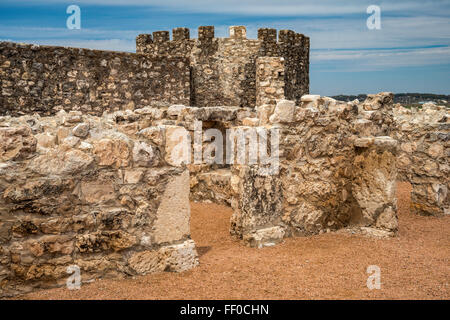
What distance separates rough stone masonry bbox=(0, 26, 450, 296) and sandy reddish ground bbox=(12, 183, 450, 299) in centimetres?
18

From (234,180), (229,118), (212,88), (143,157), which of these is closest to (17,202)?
(143,157)

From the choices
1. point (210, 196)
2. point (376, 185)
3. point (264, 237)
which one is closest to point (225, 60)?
point (210, 196)

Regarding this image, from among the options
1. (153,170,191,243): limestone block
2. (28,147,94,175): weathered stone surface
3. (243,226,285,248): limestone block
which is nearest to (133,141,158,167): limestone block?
(153,170,191,243): limestone block

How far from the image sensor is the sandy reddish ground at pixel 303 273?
3.49 metres

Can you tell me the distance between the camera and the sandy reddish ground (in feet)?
11.4

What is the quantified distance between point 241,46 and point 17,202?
13.0 m

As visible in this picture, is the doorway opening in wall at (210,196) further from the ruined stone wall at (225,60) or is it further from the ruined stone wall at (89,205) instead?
the ruined stone wall at (225,60)

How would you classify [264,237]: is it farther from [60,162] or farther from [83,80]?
[83,80]

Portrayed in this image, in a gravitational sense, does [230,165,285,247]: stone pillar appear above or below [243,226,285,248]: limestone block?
above

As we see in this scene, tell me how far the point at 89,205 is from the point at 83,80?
21.2 feet

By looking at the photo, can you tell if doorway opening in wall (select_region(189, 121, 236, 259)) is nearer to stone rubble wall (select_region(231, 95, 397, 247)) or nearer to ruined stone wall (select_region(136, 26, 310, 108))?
stone rubble wall (select_region(231, 95, 397, 247))
